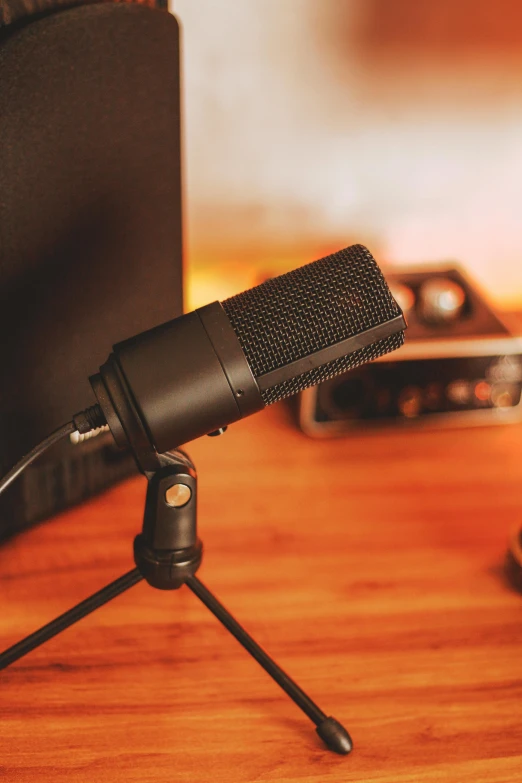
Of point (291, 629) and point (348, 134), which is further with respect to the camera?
point (348, 134)

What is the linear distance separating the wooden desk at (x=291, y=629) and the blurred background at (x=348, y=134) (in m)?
0.34

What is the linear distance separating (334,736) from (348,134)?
2.49 feet

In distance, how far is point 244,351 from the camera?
552 mm

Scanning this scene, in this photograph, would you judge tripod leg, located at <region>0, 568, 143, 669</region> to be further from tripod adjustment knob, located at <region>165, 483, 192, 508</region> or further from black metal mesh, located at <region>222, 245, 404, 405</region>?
black metal mesh, located at <region>222, 245, 404, 405</region>

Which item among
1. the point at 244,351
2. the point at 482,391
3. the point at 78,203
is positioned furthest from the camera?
the point at 482,391

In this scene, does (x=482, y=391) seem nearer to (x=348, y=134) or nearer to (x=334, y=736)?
(x=348, y=134)

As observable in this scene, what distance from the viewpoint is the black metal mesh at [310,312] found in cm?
56

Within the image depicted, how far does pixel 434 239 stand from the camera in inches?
46.3

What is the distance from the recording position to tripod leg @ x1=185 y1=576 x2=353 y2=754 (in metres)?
0.64

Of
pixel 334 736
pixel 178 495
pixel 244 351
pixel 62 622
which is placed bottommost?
pixel 334 736

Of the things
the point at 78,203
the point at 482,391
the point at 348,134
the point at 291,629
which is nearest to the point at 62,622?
the point at 291,629

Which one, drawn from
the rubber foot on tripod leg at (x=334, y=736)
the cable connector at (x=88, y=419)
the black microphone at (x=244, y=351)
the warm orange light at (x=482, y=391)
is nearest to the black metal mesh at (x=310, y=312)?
the black microphone at (x=244, y=351)

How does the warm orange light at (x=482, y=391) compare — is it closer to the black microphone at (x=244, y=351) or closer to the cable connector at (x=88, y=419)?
the black microphone at (x=244, y=351)

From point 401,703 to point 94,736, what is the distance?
0.26m
